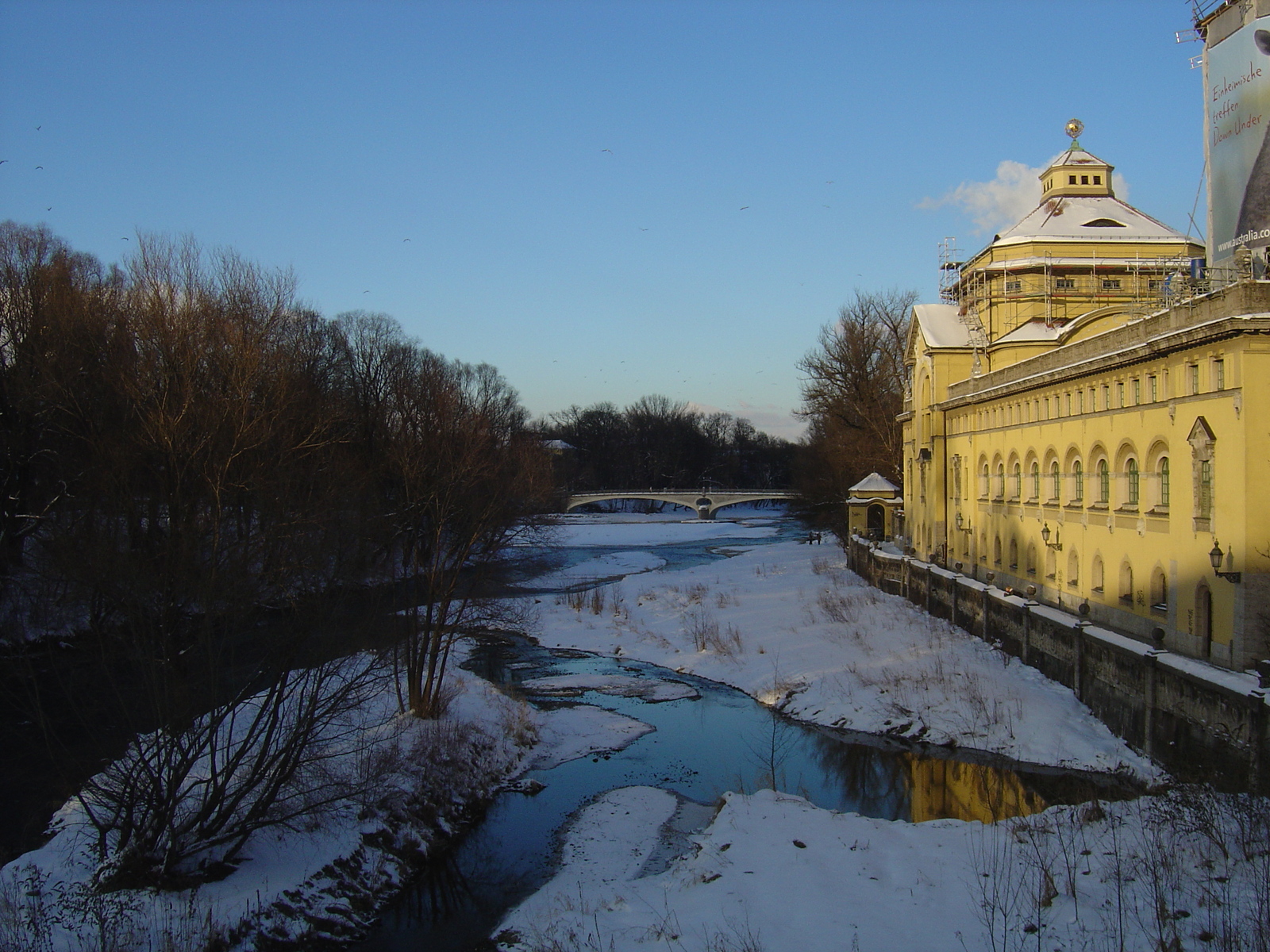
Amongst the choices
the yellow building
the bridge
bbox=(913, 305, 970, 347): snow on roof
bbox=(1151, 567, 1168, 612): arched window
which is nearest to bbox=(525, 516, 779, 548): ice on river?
the bridge

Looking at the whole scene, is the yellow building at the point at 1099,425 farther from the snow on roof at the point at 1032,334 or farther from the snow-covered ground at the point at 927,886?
the snow-covered ground at the point at 927,886

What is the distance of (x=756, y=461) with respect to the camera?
388ft

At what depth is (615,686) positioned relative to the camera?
69.5 ft

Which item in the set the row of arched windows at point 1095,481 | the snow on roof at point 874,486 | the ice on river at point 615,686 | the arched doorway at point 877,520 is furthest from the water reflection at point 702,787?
the arched doorway at point 877,520

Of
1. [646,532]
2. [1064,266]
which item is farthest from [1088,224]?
[646,532]

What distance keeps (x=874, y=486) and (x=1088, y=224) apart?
14.1m

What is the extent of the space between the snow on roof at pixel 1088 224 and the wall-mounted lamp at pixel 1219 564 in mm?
19809

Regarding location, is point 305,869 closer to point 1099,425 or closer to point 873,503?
point 1099,425

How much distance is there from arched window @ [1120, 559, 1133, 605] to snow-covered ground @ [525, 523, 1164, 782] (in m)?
2.14

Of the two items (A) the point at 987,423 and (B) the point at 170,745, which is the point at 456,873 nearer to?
(B) the point at 170,745

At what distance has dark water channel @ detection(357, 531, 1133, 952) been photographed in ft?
35.1

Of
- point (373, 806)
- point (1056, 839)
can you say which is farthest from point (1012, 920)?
point (373, 806)

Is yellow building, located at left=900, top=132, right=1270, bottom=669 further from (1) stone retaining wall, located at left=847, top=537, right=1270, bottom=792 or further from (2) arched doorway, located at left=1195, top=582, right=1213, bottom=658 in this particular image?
(1) stone retaining wall, located at left=847, top=537, right=1270, bottom=792

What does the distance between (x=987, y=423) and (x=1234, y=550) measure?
556 inches
